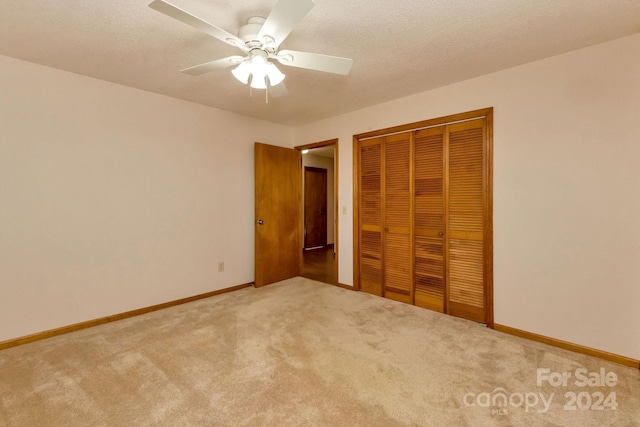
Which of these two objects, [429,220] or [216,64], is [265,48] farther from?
[429,220]

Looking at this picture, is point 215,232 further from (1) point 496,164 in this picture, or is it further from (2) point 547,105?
(2) point 547,105

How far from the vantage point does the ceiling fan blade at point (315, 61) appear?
1.80 meters

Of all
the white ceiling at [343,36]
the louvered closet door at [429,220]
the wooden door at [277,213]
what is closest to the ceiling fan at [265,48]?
the white ceiling at [343,36]

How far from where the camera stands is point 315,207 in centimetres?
714

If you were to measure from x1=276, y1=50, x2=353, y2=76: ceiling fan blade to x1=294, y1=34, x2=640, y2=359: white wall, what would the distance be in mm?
1680

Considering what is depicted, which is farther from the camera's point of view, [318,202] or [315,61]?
[318,202]

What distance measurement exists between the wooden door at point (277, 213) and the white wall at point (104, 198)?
324 mm

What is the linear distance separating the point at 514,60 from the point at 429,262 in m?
2.06

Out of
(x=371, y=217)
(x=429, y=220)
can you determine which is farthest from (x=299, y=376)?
(x=371, y=217)

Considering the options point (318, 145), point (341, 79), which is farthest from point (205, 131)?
point (341, 79)

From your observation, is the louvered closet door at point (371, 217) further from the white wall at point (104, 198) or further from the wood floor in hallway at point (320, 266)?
the white wall at point (104, 198)

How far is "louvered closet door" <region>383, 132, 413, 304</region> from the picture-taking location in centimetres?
337

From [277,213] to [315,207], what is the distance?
2.92 metres

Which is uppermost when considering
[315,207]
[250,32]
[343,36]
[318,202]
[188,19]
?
[343,36]
